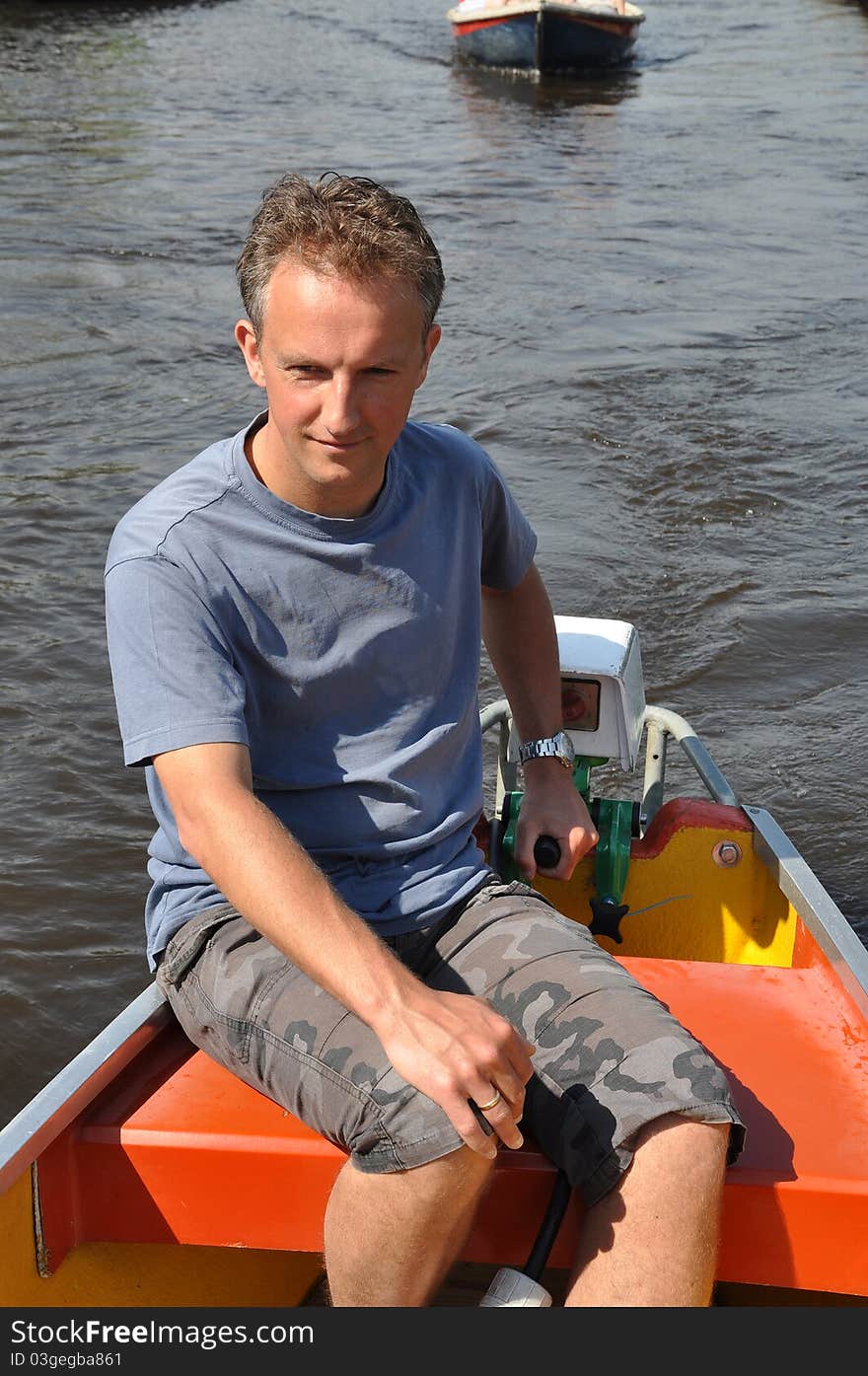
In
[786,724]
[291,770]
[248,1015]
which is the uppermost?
[291,770]

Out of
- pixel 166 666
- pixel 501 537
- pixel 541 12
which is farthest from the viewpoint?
pixel 541 12

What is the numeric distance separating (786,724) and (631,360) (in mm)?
3995

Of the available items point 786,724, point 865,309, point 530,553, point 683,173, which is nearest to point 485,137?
point 683,173

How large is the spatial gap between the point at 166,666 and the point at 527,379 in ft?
21.6

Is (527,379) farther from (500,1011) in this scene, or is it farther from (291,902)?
(291,902)

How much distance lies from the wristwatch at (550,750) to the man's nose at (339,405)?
2.95 feet

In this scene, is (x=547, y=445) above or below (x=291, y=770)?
below

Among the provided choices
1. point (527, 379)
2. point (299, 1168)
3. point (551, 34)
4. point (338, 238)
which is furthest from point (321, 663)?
point (551, 34)

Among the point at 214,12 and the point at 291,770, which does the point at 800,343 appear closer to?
the point at 291,770

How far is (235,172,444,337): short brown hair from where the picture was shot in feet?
7.06

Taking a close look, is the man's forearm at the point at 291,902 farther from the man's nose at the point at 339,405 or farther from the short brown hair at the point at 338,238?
the short brown hair at the point at 338,238

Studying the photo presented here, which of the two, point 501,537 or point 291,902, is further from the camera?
point 501,537

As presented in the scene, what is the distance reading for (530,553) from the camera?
2799mm

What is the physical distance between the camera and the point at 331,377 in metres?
2.20
